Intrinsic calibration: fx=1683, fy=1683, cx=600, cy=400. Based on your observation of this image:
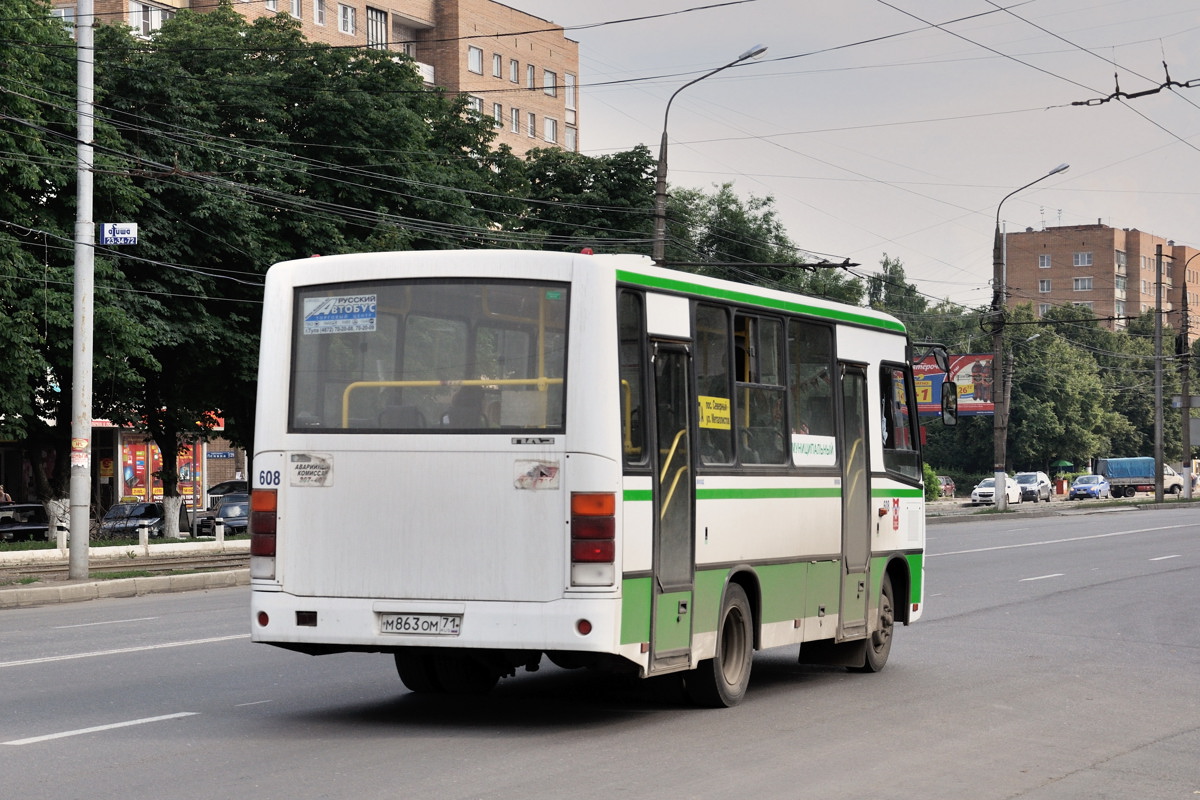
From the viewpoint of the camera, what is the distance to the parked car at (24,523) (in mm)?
42781

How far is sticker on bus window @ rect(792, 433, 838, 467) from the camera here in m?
11.6

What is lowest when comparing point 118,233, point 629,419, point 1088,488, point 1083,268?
point 1088,488

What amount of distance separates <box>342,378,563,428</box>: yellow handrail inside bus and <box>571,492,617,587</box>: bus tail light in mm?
679

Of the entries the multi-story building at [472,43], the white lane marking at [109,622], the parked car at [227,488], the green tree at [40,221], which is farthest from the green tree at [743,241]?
the white lane marking at [109,622]

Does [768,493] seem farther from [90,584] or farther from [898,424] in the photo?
[90,584]

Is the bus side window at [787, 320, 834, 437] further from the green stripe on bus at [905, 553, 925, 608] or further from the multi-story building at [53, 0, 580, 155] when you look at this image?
the multi-story building at [53, 0, 580, 155]

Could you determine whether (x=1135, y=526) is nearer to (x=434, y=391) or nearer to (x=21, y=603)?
(x=21, y=603)

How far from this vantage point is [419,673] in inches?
436

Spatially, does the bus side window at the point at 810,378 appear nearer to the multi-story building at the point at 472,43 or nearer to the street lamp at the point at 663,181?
the street lamp at the point at 663,181

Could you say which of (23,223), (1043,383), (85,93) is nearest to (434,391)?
(85,93)

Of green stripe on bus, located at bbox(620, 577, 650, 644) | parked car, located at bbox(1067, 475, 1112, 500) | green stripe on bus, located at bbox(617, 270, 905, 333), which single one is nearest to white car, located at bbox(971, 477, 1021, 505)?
parked car, located at bbox(1067, 475, 1112, 500)

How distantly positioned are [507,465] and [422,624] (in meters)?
1.02

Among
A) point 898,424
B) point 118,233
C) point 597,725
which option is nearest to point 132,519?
point 118,233

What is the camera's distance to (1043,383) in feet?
329
